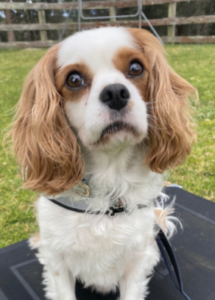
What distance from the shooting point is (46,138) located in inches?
54.6

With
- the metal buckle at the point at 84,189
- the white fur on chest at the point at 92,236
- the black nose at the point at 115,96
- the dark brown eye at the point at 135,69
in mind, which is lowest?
the white fur on chest at the point at 92,236

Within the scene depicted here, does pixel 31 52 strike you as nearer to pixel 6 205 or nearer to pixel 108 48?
pixel 6 205

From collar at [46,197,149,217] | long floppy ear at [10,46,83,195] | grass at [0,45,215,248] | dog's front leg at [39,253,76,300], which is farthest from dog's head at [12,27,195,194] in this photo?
dog's front leg at [39,253,76,300]

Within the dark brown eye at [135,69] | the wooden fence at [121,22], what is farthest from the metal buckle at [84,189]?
the wooden fence at [121,22]

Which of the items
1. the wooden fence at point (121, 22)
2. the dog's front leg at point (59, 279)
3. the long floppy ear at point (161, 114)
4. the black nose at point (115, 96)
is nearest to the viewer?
the black nose at point (115, 96)

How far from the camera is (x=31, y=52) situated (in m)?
11.4

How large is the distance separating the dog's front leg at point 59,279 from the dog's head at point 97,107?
0.44 metres

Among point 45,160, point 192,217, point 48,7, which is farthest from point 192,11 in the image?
point 45,160

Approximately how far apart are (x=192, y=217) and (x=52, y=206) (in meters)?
1.30

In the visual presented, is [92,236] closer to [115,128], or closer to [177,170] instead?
[115,128]

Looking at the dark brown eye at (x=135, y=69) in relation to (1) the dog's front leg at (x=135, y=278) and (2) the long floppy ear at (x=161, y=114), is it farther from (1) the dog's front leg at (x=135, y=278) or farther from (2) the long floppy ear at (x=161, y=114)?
(1) the dog's front leg at (x=135, y=278)

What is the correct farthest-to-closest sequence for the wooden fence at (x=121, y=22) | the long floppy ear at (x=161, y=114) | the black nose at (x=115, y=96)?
the wooden fence at (x=121, y=22), the long floppy ear at (x=161, y=114), the black nose at (x=115, y=96)

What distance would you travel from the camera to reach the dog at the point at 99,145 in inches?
49.9

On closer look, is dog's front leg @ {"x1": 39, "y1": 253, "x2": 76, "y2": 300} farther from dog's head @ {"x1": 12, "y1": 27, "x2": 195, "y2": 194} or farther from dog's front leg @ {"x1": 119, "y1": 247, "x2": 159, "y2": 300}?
dog's head @ {"x1": 12, "y1": 27, "x2": 195, "y2": 194}
